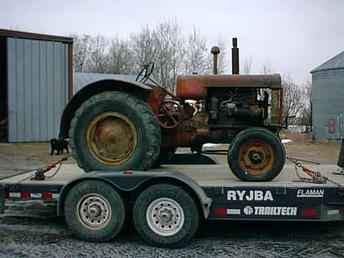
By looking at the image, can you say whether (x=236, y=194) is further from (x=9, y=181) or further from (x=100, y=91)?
(x=9, y=181)

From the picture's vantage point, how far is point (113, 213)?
6.24 metres

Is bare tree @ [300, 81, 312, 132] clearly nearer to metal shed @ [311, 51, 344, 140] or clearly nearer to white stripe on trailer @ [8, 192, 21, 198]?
metal shed @ [311, 51, 344, 140]

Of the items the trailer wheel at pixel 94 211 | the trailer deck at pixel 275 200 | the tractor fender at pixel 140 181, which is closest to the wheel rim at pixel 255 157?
the trailer deck at pixel 275 200

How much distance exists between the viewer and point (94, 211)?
249 inches

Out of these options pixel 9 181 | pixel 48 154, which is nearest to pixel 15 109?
pixel 48 154

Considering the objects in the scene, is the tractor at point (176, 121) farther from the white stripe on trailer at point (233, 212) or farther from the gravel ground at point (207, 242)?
the gravel ground at point (207, 242)

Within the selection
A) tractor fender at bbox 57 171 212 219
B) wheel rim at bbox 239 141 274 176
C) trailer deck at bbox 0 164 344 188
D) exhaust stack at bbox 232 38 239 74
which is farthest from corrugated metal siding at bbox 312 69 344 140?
tractor fender at bbox 57 171 212 219

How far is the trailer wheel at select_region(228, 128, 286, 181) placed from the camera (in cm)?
657

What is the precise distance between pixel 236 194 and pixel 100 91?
229 cm

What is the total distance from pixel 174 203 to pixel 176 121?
1411mm

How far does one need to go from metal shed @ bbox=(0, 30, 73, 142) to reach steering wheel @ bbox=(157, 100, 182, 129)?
1660 centimetres

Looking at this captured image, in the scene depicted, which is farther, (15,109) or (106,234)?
(15,109)

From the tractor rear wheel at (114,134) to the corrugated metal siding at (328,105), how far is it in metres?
21.7

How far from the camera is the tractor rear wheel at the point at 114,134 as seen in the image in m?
6.55
